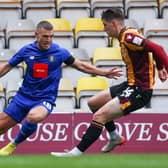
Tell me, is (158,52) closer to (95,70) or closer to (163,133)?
(95,70)

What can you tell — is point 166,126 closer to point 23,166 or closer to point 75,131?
point 75,131

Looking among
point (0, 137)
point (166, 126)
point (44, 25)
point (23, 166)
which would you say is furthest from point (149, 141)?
point (23, 166)

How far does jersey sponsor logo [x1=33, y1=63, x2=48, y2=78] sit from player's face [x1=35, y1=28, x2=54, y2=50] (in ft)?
0.74

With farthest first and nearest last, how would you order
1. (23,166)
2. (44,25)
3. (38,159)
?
(44,25), (38,159), (23,166)

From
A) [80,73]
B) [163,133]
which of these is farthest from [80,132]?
[80,73]

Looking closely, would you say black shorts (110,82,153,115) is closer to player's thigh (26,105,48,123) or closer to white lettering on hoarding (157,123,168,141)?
player's thigh (26,105,48,123)

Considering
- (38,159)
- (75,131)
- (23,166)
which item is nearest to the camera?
(23,166)

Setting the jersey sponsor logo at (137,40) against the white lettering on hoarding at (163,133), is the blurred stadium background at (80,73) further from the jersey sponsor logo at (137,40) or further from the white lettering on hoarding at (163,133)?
the jersey sponsor logo at (137,40)

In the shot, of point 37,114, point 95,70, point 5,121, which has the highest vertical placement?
point 95,70

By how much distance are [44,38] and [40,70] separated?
1.48 feet

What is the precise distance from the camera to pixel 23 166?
8.37 m

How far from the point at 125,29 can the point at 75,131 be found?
273 cm

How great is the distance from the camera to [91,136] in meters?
9.71

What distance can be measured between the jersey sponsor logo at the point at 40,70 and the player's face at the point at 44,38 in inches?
8.8
